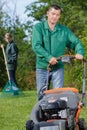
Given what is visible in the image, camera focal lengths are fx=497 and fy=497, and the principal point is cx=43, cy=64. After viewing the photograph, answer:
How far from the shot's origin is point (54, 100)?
18.3 ft

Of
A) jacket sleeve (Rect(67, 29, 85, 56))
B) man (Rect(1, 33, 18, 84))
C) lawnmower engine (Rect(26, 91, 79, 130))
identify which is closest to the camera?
lawnmower engine (Rect(26, 91, 79, 130))

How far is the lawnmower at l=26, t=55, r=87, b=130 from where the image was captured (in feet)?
17.4

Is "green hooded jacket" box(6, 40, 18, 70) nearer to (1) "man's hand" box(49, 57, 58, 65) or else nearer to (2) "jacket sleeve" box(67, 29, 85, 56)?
(2) "jacket sleeve" box(67, 29, 85, 56)

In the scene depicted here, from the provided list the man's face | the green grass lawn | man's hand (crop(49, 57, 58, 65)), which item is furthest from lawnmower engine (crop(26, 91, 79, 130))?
the green grass lawn

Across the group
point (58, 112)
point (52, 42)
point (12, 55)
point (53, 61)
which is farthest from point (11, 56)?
point (58, 112)

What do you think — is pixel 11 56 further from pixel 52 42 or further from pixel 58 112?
pixel 58 112

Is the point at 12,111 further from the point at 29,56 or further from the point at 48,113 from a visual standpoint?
the point at 29,56

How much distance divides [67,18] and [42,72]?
28.4 metres

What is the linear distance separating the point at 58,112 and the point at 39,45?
43.9 inches

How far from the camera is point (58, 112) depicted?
5594mm

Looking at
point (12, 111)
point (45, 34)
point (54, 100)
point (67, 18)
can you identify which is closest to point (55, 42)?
point (45, 34)

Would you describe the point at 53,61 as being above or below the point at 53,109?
above

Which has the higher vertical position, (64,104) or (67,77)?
(64,104)

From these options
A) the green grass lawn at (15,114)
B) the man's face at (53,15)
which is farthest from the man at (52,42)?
the green grass lawn at (15,114)
